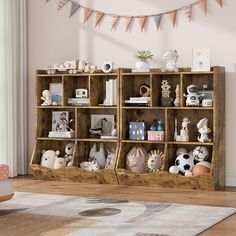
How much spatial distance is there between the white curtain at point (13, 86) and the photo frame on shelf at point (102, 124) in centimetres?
88

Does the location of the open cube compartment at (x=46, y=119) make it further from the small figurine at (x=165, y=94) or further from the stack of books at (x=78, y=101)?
the small figurine at (x=165, y=94)

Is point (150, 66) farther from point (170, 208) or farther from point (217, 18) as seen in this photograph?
point (170, 208)

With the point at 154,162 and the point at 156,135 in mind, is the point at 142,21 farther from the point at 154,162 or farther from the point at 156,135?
the point at 154,162

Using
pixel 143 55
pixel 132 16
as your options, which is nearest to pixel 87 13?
pixel 132 16

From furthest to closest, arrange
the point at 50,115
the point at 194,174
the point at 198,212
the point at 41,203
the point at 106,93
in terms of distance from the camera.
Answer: the point at 50,115 < the point at 106,93 < the point at 194,174 < the point at 41,203 < the point at 198,212

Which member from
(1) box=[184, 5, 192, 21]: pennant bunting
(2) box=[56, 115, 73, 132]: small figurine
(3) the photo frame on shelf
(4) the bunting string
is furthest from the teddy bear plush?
(1) box=[184, 5, 192, 21]: pennant bunting

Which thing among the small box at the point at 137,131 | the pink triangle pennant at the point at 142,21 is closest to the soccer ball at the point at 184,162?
the small box at the point at 137,131

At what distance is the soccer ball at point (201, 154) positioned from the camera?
224 inches

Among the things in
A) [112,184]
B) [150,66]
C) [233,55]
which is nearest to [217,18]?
[233,55]

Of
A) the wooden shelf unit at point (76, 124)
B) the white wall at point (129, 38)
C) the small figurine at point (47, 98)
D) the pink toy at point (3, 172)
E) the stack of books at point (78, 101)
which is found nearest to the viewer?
the pink toy at point (3, 172)

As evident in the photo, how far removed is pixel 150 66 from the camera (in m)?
6.10

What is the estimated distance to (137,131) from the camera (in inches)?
233

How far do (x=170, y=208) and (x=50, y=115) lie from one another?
2324mm

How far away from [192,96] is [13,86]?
80.1 inches
